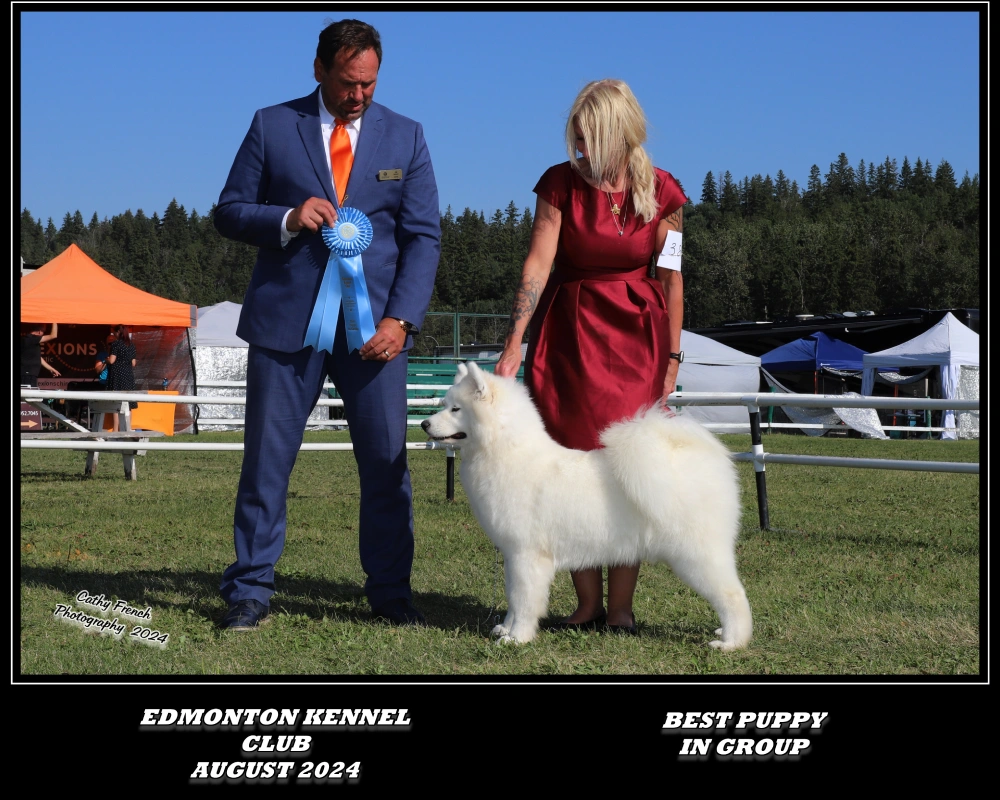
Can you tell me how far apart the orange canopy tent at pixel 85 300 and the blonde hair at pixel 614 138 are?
39.0 ft

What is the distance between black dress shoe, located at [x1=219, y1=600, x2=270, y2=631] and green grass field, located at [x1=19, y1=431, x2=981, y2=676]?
2.3 inches

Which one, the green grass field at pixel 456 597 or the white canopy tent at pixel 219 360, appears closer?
the green grass field at pixel 456 597

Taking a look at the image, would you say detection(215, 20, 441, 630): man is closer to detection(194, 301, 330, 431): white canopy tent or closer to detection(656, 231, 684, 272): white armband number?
detection(656, 231, 684, 272): white armband number

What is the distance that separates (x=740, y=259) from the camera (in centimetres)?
6253

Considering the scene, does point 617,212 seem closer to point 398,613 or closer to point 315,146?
point 315,146

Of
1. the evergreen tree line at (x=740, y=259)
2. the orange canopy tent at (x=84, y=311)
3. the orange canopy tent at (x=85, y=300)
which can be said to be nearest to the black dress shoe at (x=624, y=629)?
the orange canopy tent at (x=84, y=311)

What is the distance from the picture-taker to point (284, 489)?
12.3ft

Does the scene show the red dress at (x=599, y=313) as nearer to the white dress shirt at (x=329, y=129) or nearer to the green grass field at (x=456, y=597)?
the white dress shirt at (x=329, y=129)

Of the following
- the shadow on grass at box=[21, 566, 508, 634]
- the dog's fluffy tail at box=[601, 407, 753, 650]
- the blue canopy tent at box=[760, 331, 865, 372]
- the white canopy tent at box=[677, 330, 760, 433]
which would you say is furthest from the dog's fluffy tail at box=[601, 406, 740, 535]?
the blue canopy tent at box=[760, 331, 865, 372]

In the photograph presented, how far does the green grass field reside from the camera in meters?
3.20

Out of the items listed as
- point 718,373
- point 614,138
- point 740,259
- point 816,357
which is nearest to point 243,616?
point 614,138

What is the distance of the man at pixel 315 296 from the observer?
356 cm
